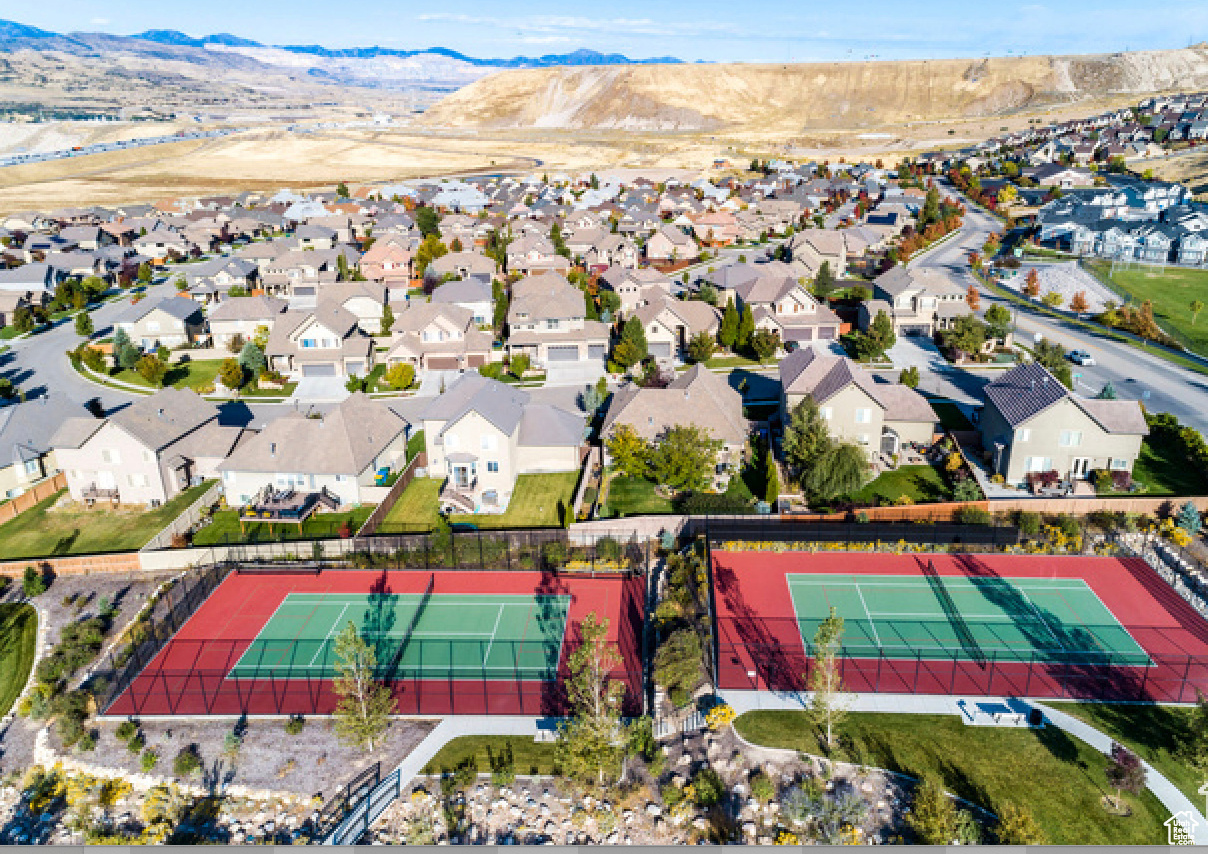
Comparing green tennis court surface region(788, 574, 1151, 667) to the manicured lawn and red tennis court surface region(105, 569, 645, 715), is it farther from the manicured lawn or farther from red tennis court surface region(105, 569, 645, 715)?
the manicured lawn

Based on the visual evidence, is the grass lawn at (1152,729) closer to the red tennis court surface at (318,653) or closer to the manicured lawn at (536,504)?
the red tennis court surface at (318,653)

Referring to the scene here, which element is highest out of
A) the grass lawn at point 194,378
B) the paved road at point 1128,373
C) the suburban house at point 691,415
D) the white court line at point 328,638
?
the suburban house at point 691,415

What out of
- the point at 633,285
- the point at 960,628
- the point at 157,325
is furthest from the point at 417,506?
the point at 157,325

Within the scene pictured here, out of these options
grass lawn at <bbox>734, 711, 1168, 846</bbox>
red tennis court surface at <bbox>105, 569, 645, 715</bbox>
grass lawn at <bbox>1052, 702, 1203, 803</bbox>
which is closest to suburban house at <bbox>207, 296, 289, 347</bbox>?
red tennis court surface at <bbox>105, 569, 645, 715</bbox>

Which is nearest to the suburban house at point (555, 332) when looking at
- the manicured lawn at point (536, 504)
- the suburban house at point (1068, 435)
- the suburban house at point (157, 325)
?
the manicured lawn at point (536, 504)

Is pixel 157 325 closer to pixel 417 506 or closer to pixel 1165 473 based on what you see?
pixel 417 506

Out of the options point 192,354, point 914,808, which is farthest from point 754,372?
point 192,354
